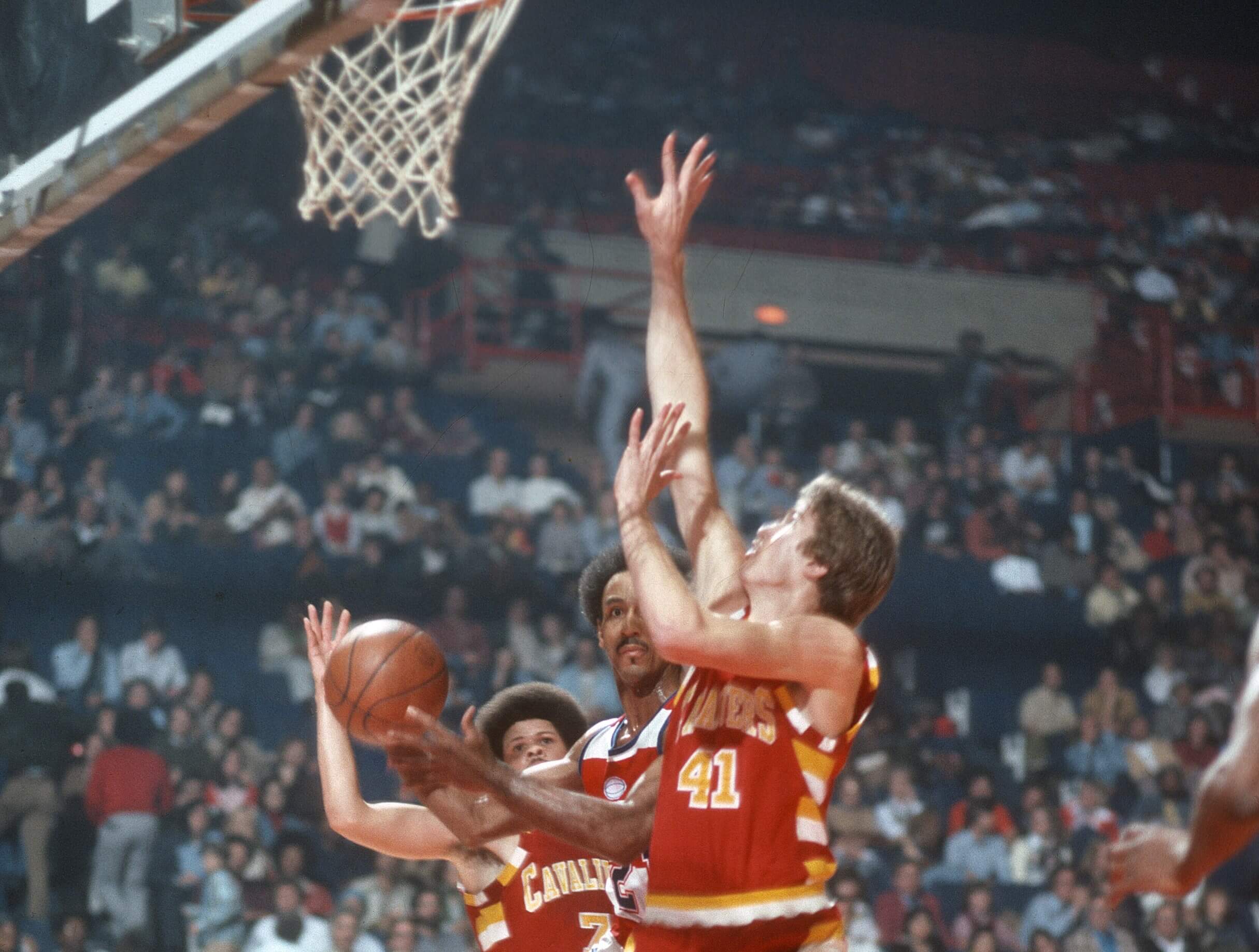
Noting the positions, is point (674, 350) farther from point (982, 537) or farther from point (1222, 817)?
point (982, 537)

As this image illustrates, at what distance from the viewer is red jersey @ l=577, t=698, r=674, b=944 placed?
3.24m

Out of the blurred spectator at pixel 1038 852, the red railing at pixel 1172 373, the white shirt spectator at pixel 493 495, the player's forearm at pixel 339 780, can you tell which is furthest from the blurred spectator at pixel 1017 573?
the player's forearm at pixel 339 780

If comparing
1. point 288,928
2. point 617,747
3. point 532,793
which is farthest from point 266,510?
point 532,793

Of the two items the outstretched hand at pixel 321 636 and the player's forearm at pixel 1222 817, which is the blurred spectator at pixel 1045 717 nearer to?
the outstretched hand at pixel 321 636

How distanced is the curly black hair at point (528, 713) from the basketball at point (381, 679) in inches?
27.4

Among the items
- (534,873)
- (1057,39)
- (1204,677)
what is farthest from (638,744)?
(1057,39)

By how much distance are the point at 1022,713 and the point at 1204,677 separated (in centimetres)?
149

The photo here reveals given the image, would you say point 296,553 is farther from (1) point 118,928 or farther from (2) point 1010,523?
(2) point 1010,523

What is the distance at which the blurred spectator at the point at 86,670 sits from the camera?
A: 9.48m

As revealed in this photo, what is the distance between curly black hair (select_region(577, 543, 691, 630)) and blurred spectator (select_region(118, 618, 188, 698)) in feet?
20.6

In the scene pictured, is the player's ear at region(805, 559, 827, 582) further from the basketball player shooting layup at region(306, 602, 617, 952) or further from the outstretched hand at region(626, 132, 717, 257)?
the basketball player shooting layup at region(306, 602, 617, 952)

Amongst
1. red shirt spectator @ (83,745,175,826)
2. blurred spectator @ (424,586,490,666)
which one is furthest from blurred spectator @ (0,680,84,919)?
blurred spectator @ (424,586,490,666)

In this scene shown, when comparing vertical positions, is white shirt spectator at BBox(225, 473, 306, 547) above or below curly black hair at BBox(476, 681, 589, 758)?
above

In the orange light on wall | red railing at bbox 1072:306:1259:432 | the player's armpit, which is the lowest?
the player's armpit
